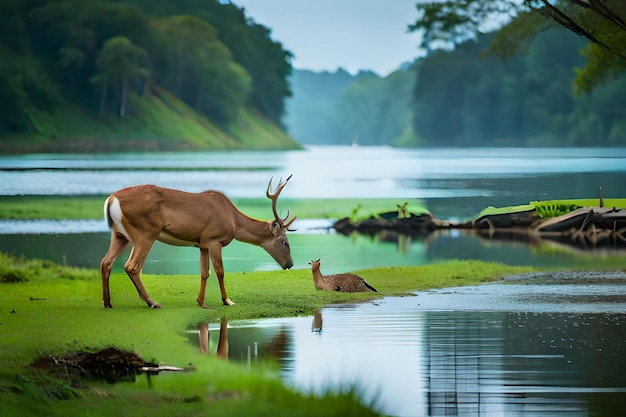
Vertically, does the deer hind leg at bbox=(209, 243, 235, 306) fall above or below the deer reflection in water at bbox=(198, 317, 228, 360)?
above

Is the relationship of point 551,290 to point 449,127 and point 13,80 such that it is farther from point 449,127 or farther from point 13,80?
point 13,80

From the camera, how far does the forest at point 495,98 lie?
22.0m

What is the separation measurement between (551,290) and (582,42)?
11.2m

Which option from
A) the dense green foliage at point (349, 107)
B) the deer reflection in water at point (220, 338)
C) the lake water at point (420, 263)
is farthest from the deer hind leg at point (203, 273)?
the dense green foliage at point (349, 107)

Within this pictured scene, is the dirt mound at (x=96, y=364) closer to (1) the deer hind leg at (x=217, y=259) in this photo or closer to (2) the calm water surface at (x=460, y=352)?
(2) the calm water surface at (x=460, y=352)

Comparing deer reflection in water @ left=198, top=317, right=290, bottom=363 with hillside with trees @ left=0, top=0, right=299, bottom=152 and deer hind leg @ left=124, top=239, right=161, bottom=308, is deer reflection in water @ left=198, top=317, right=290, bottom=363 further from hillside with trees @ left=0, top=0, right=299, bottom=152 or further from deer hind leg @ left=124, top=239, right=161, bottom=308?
hillside with trees @ left=0, top=0, right=299, bottom=152

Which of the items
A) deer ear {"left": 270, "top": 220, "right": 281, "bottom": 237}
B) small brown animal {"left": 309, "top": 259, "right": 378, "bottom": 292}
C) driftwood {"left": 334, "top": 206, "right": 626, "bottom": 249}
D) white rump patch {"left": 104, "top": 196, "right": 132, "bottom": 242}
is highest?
white rump patch {"left": 104, "top": 196, "right": 132, "bottom": 242}

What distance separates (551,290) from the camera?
11414mm

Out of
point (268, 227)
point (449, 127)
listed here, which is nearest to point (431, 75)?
point (449, 127)

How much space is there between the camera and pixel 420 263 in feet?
47.7

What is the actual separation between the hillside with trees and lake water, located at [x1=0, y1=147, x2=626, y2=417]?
4.09ft

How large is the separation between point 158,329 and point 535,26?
11942 mm

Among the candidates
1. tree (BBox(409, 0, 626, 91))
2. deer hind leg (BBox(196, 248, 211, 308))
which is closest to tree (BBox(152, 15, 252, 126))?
tree (BBox(409, 0, 626, 91))

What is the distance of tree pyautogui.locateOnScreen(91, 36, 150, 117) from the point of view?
94.0 feet
